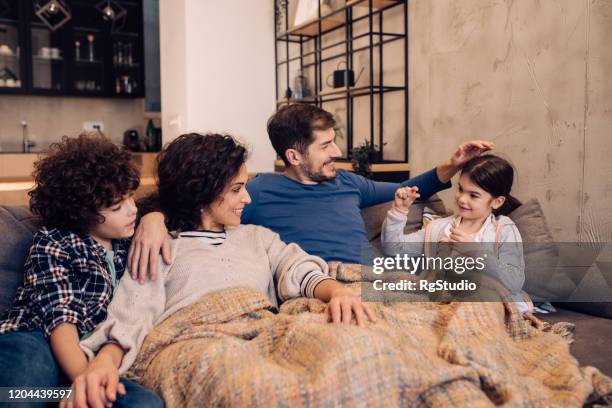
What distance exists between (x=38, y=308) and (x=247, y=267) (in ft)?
1.67

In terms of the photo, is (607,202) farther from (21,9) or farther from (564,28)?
(21,9)

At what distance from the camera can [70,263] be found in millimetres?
1274

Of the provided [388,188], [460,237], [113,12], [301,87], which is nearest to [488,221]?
[460,237]

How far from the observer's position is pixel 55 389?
109cm

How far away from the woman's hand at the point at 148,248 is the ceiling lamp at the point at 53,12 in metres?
4.11

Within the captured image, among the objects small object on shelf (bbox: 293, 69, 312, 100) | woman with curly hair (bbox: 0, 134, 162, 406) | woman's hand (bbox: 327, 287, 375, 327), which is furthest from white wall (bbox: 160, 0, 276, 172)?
woman's hand (bbox: 327, 287, 375, 327)

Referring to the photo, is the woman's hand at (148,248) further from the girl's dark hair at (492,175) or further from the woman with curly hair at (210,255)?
the girl's dark hair at (492,175)

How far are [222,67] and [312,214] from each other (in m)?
2.87

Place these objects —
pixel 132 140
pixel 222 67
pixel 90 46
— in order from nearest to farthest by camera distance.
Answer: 1. pixel 222 67
2. pixel 90 46
3. pixel 132 140

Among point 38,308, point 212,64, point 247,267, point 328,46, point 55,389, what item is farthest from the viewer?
point 212,64

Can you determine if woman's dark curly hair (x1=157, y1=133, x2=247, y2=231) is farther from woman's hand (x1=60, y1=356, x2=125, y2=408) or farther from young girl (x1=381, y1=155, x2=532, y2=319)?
young girl (x1=381, y1=155, x2=532, y2=319)

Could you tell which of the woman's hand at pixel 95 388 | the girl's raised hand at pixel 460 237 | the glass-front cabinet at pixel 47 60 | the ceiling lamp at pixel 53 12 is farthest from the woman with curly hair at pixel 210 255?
the glass-front cabinet at pixel 47 60

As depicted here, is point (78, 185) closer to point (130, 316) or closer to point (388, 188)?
point (130, 316)

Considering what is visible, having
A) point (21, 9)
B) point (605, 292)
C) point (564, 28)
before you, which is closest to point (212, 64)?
point (21, 9)
